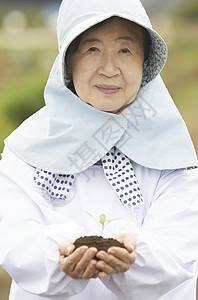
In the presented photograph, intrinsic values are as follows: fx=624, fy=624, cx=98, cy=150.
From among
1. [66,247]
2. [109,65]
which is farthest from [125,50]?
[66,247]

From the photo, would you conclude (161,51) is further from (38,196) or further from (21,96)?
(21,96)

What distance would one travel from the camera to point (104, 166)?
244cm

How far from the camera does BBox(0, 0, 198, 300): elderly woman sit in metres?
2.19

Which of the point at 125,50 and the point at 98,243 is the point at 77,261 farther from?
the point at 125,50

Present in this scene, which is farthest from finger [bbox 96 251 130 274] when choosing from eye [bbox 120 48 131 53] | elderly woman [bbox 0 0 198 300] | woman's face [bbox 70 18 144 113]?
eye [bbox 120 48 131 53]

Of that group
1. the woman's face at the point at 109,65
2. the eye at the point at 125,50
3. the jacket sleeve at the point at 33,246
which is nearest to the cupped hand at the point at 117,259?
the jacket sleeve at the point at 33,246

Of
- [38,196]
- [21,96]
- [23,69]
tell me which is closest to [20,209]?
[38,196]

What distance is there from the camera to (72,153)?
2.45 m

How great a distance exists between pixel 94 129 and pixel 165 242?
54 cm

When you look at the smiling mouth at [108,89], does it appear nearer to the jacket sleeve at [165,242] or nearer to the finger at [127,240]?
the jacket sleeve at [165,242]

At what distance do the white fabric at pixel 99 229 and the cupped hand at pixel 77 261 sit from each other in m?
0.06

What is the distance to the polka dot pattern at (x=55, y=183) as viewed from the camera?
2.38m

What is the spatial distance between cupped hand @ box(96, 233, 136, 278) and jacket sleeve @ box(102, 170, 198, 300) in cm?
7

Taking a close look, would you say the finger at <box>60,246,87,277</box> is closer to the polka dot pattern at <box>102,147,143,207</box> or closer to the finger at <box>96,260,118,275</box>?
the finger at <box>96,260,118,275</box>
